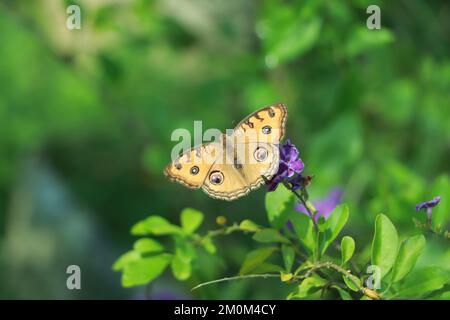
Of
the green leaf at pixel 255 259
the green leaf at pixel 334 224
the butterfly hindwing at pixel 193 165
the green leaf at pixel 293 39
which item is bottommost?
the green leaf at pixel 255 259

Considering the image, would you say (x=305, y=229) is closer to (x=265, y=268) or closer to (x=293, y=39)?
(x=265, y=268)

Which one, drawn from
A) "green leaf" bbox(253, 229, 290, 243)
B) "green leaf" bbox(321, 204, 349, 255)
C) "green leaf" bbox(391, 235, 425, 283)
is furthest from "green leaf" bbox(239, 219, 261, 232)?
"green leaf" bbox(391, 235, 425, 283)

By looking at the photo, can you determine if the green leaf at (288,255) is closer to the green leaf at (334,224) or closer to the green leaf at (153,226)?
the green leaf at (334,224)

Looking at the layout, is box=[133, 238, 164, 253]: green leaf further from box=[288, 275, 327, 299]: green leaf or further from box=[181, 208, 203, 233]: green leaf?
box=[288, 275, 327, 299]: green leaf

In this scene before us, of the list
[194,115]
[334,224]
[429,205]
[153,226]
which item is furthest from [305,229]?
[194,115]

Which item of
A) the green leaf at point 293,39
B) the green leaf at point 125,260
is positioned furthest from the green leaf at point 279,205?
the green leaf at point 293,39

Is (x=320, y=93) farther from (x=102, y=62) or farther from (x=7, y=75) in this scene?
(x=7, y=75)
